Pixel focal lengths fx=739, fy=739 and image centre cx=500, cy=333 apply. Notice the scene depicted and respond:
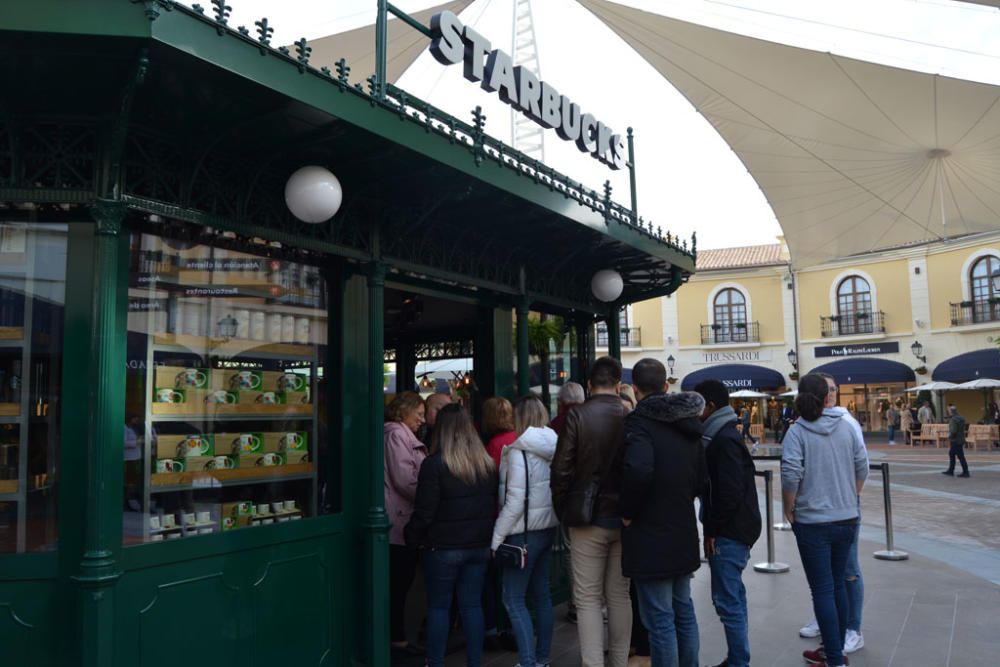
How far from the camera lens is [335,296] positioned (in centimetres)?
445

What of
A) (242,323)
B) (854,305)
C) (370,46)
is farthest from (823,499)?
(854,305)

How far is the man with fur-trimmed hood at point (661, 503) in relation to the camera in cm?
365

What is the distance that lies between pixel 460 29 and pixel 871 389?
100 ft

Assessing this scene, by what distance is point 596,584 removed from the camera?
4016 mm

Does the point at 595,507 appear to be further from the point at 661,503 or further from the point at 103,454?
the point at 103,454

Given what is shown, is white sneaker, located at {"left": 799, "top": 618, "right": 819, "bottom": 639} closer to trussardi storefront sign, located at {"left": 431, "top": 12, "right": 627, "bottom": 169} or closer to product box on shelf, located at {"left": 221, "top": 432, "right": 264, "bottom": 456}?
product box on shelf, located at {"left": 221, "top": 432, "right": 264, "bottom": 456}

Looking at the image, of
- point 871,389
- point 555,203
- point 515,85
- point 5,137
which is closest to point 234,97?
point 5,137

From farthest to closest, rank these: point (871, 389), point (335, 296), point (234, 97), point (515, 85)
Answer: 1. point (871, 389)
2. point (515, 85)
3. point (335, 296)
4. point (234, 97)

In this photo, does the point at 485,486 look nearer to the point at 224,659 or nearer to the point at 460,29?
the point at 224,659

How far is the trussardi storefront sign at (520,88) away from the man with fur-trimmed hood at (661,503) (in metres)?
3.16

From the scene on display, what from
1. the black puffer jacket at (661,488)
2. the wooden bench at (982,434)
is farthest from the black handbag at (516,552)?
the wooden bench at (982,434)

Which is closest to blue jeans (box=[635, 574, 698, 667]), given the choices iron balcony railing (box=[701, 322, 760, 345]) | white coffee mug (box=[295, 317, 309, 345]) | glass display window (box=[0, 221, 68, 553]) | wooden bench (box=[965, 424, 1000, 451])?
white coffee mug (box=[295, 317, 309, 345])

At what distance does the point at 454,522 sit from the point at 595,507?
2.51 ft

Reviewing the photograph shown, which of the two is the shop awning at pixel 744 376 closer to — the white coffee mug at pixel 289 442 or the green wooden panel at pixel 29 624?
the white coffee mug at pixel 289 442
